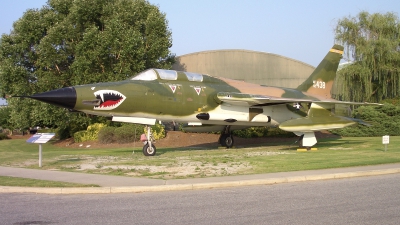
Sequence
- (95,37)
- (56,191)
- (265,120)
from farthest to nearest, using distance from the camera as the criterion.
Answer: (95,37) < (265,120) < (56,191)

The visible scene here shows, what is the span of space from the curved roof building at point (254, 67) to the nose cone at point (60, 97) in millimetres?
24914

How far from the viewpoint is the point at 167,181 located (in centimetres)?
1151

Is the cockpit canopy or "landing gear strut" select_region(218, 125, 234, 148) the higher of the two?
the cockpit canopy

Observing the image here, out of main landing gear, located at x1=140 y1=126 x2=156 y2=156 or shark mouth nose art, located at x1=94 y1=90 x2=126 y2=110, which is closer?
shark mouth nose art, located at x1=94 y1=90 x2=126 y2=110

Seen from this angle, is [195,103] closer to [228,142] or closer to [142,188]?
[228,142]

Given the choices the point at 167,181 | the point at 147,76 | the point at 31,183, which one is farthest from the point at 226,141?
the point at 31,183

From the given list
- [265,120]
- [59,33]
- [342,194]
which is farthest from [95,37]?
[342,194]

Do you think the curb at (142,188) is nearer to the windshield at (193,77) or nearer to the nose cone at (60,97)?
the nose cone at (60,97)

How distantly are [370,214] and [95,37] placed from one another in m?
26.2

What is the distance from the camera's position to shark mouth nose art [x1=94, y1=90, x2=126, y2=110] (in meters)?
17.7

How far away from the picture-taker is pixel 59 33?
3186cm

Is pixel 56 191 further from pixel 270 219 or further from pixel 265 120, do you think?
pixel 265 120

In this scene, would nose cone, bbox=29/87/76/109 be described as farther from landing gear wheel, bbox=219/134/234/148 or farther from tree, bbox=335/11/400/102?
tree, bbox=335/11/400/102

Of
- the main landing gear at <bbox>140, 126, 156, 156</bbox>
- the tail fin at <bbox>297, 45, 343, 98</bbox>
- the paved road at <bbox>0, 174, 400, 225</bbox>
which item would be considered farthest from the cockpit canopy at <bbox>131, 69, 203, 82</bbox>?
the paved road at <bbox>0, 174, 400, 225</bbox>
